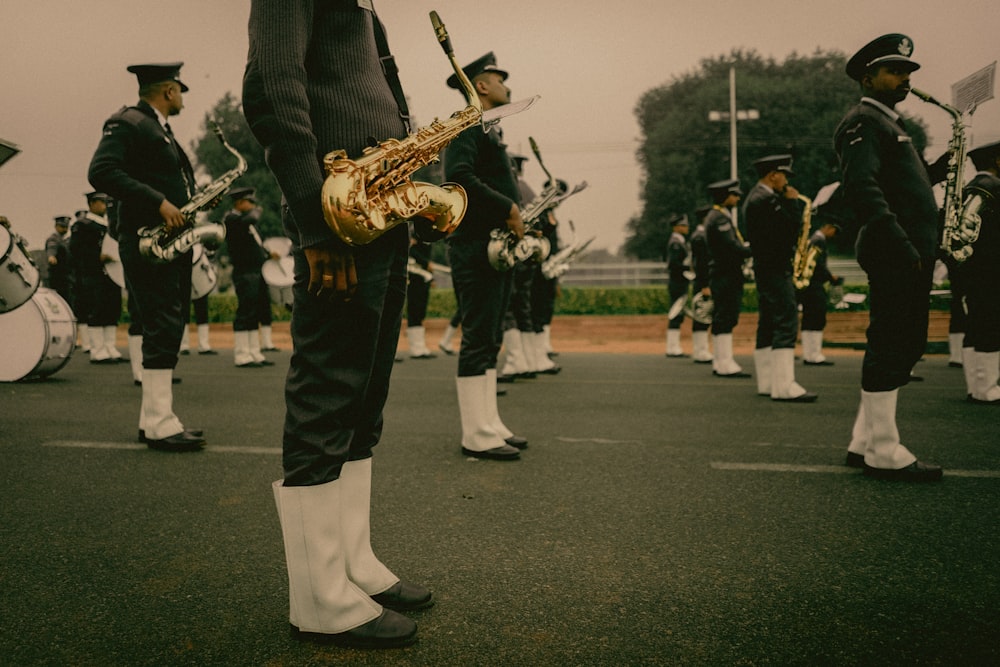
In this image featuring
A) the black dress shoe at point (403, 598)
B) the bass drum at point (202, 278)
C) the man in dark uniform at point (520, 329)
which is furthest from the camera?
the bass drum at point (202, 278)

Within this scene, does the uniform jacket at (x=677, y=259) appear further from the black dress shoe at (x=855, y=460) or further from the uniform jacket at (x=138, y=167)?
the uniform jacket at (x=138, y=167)

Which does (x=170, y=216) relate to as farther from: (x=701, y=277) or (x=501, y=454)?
(x=701, y=277)

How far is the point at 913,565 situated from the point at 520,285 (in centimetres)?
684

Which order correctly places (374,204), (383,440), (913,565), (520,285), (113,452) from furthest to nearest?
(520,285) < (383,440) < (113,452) < (913,565) < (374,204)

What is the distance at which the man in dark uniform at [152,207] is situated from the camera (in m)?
4.66

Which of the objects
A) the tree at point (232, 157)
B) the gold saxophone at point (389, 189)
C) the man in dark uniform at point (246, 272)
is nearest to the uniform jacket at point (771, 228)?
the gold saxophone at point (389, 189)

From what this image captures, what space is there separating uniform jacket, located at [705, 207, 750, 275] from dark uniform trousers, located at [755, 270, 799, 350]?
129 centimetres

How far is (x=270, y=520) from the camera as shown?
11.0 ft

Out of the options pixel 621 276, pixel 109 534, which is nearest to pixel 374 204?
pixel 109 534

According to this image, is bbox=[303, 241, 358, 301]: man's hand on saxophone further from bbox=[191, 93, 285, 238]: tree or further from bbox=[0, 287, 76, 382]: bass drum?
bbox=[191, 93, 285, 238]: tree

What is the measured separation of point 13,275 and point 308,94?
5620 millimetres

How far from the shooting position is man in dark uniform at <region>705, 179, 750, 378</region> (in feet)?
29.3

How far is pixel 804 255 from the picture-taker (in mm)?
9250

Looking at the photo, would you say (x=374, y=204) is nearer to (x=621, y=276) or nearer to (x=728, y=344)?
(x=728, y=344)
